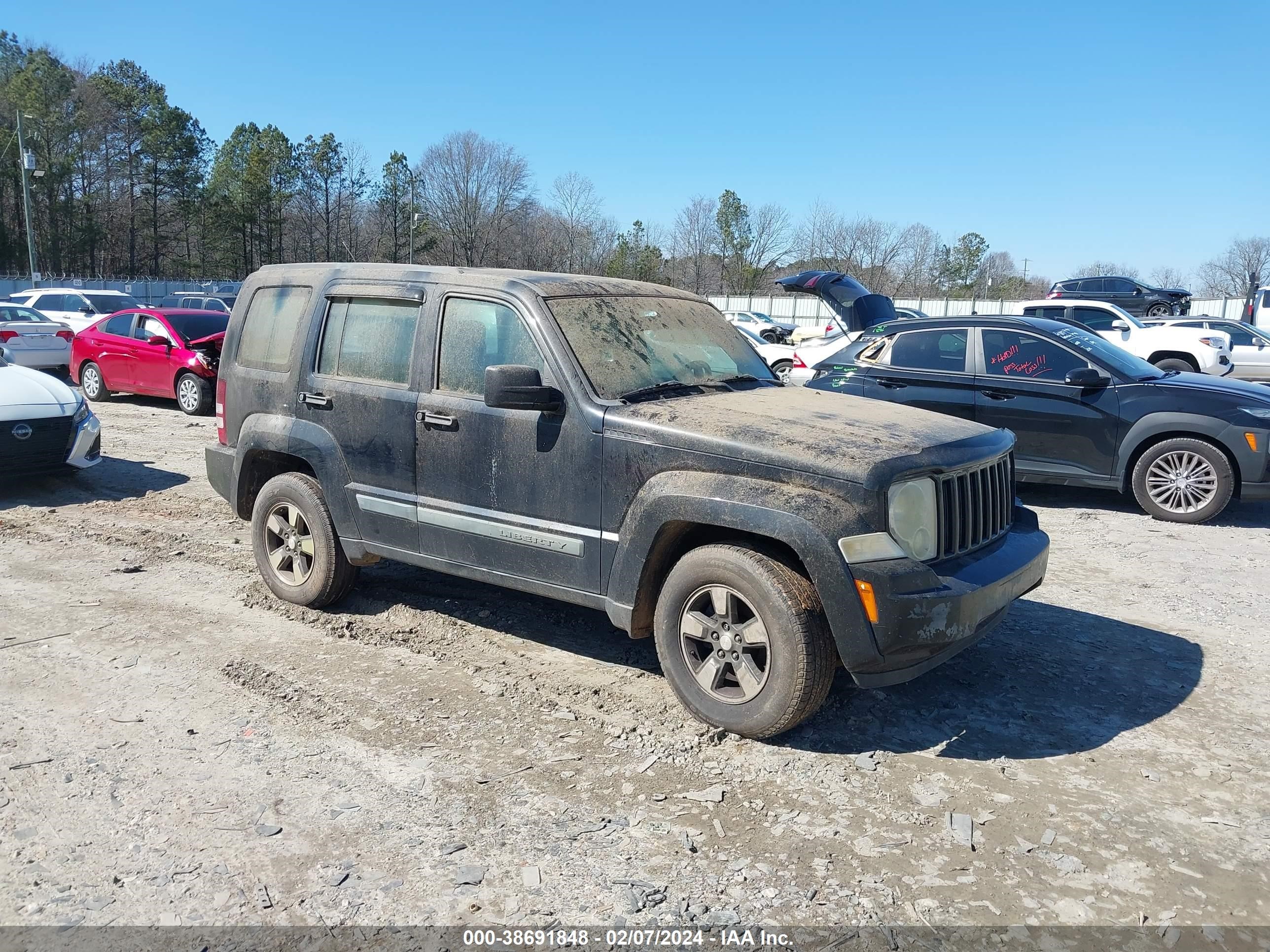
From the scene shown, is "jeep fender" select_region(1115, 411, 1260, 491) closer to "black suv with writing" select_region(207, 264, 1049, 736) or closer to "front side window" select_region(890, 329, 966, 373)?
"front side window" select_region(890, 329, 966, 373)

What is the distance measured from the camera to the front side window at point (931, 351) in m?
9.21

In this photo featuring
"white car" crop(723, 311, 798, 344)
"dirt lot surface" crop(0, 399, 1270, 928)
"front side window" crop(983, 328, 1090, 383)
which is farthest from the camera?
"white car" crop(723, 311, 798, 344)

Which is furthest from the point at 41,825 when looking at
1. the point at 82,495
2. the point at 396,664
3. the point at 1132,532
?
the point at 1132,532

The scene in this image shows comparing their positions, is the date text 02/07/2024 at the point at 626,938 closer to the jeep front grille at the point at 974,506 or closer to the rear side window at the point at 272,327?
the jeep front grille at the point at 974,506

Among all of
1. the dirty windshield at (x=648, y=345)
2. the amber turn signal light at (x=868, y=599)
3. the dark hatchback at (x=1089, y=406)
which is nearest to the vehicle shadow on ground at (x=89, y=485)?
the dirty windshield at (x=648, y=345)

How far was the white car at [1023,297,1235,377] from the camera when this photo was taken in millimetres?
16391

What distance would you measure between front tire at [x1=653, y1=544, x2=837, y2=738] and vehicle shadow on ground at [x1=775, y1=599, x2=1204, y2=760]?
0.95 feet

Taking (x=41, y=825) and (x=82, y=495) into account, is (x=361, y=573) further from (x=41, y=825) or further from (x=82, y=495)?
(x=82, y=495)

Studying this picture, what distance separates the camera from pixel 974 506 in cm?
425

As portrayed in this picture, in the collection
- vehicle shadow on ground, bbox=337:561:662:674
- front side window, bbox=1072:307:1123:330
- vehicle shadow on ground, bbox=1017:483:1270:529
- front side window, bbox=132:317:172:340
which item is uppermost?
front side window, bbox=1072:307:1123:330

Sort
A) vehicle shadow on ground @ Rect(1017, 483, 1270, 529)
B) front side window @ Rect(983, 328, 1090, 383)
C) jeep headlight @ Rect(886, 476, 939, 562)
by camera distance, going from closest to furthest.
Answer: jeep headlight @ Rect(886, 476, 939, 562) → vehicle shadow on ground @ Rect(1017, 483, 1270, 529) → front side window @ Rect(983, 328, 1090, 383)

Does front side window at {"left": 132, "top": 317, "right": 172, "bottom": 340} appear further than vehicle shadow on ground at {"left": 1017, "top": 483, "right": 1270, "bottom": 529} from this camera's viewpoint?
Yes

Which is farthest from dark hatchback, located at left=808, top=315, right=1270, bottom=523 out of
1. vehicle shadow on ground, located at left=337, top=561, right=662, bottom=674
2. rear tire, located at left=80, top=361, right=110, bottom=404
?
rear tire, located at left=80, top=361, right=110, bottom=404

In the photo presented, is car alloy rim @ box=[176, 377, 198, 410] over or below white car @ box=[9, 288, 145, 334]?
below
